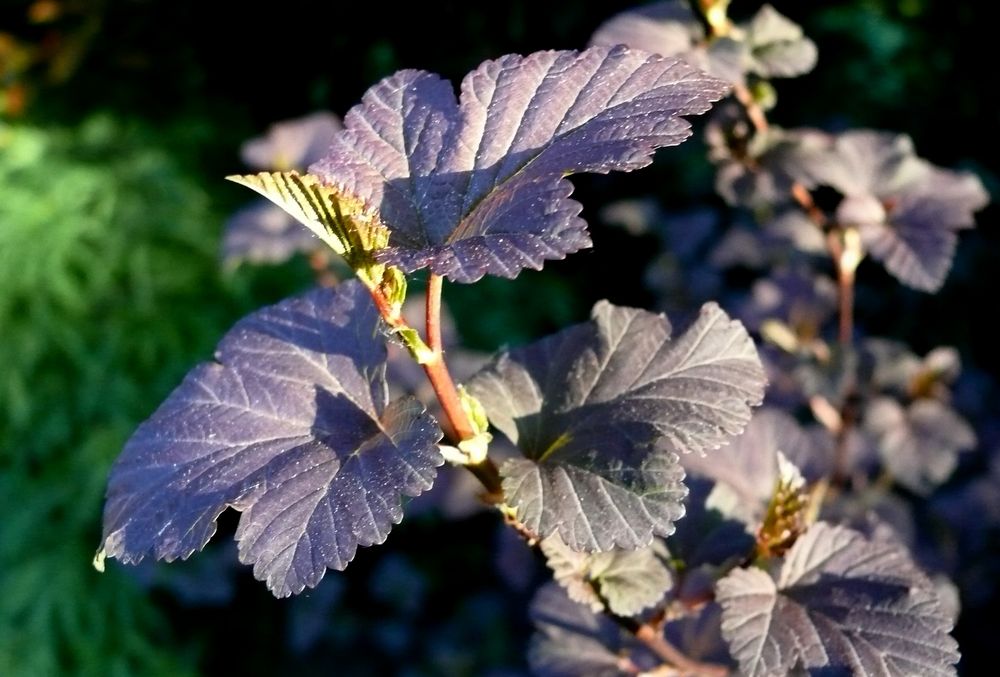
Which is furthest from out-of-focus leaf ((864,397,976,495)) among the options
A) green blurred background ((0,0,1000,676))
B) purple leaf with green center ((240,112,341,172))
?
purple leaf with green center ((240,112,341,172))

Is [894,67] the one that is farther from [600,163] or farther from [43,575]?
[43,575]

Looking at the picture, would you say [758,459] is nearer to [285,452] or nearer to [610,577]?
[610,577]

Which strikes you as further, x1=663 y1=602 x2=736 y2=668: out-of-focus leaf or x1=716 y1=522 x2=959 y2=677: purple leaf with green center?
x1=663 y1=602 x2=736 y2=668: out-of-focus leaf

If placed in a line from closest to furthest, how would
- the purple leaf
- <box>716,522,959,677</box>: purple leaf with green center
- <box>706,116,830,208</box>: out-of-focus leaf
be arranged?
1. <box>716,522,959,677</box>: purple leaf with green center
2. the purple leaf
3. <box>706,116,830,208</box>: out-of-focus leaf

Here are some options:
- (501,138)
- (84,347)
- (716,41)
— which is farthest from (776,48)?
(84,347)

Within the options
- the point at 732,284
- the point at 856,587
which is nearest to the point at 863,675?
the point at 856,587

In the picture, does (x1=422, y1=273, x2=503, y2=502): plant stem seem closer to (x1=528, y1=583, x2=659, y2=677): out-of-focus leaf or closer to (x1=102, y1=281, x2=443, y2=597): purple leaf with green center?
(x1=102, y1=281, x2=443, y2=597): purple leaf with green center
